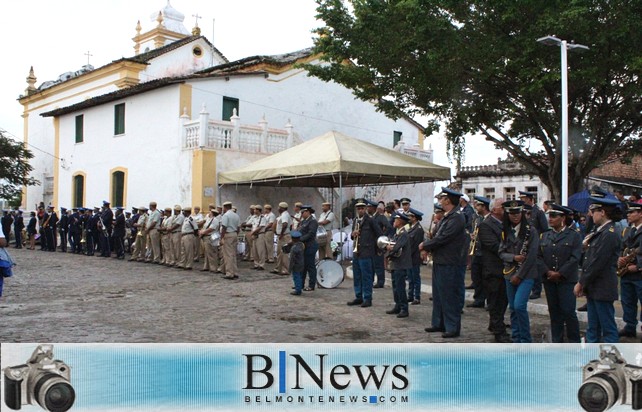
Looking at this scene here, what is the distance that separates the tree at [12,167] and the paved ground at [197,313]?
67.0 ft

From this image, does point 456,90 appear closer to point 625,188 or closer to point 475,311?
point 475,311

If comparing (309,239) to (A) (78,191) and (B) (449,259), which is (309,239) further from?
(A) (78,191)

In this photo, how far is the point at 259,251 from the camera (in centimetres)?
1803

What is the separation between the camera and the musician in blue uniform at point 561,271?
8008 millimetres

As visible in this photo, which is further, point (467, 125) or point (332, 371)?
point (467, 125)

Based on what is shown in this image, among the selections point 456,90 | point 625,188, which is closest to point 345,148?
point 456,90

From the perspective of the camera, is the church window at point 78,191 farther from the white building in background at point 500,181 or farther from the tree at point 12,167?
the white building in background at point 500,181

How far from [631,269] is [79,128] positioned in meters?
27.0

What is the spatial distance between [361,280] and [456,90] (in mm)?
8877

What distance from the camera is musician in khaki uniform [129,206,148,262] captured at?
20.0m

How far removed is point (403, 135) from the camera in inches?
1189

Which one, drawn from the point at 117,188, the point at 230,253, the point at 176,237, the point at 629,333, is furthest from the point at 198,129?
the point at 629,333

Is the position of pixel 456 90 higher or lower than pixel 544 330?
higher

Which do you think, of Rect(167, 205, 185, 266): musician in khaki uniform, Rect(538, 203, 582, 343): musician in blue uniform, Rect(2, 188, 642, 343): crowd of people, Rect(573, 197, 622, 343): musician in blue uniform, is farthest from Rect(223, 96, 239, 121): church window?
Rect(573, 197, 622, 343): musician in blue uniform
